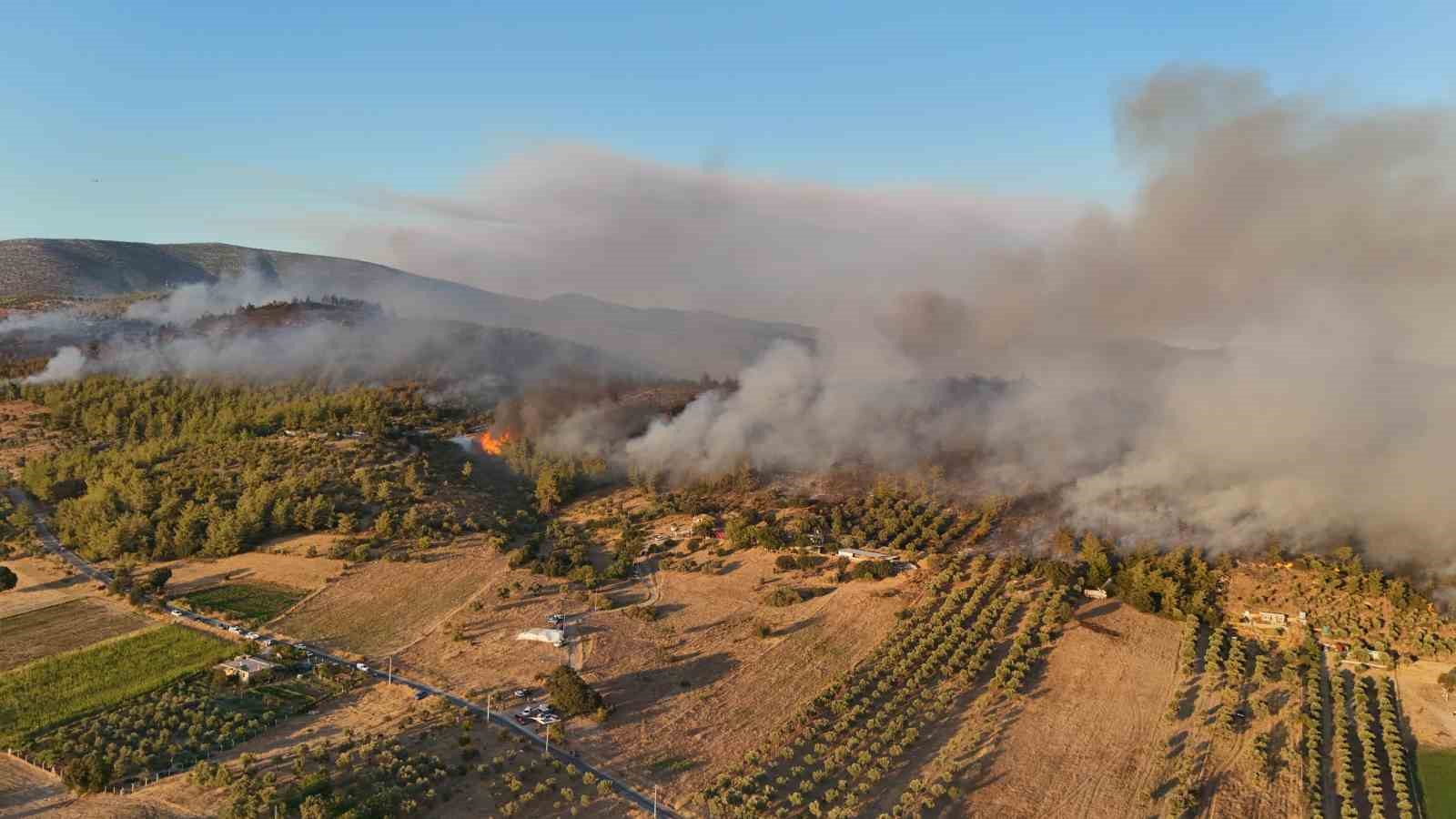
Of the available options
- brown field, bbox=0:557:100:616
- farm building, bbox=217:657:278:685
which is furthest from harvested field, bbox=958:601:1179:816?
brown field, bbox=0:557:100:616

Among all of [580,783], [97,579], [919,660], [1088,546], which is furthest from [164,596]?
[1088,546]

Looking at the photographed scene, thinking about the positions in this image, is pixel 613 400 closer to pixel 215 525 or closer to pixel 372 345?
pixel 215 525

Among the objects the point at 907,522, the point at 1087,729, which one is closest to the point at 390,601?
the point at 907,522

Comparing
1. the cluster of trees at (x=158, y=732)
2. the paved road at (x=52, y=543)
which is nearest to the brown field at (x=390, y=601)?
the cluster of trees at (x=158, y=732)

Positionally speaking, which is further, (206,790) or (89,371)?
(89,371)

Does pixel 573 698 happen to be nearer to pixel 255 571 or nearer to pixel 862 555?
pixel 862 555

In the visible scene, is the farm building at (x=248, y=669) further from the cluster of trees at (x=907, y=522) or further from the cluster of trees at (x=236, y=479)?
the cluster of trees at (x=907, y=522)
